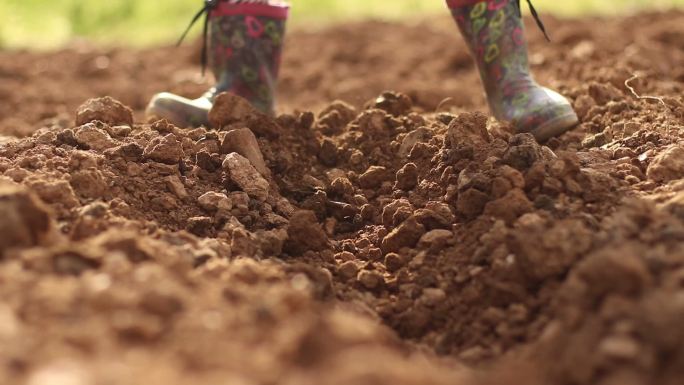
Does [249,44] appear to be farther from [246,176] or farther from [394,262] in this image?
[394,262]

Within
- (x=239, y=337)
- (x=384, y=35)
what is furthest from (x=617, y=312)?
(x=384, y=35)

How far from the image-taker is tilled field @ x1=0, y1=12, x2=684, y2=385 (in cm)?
110

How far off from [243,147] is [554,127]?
0.82 m

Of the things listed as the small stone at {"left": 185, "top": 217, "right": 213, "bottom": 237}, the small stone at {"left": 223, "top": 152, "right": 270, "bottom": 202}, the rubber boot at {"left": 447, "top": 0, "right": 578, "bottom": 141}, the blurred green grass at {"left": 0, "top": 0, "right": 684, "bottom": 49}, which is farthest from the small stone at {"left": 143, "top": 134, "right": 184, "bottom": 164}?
the blurred green grass at {"left": 0, "top": 0, "right": 684, "bottom": 49}

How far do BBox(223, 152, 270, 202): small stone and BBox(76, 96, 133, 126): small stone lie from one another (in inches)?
17.9

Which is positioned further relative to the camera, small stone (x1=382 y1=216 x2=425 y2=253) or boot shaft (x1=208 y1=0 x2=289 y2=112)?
boot shaft (x1=208 y1=0 x2=289 y2=112)

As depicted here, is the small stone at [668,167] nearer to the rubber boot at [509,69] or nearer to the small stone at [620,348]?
the rubber boot at [509,69]

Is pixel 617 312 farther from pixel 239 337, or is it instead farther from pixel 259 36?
pixel 259 36

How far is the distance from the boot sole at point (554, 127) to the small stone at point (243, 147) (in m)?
0.72

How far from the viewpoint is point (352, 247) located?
1.88 metres

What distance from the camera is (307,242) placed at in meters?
1.79

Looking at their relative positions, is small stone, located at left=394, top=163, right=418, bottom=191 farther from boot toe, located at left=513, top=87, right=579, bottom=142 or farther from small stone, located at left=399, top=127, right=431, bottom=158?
boot toe, located at left=513, top=87, right=579, bottom=142

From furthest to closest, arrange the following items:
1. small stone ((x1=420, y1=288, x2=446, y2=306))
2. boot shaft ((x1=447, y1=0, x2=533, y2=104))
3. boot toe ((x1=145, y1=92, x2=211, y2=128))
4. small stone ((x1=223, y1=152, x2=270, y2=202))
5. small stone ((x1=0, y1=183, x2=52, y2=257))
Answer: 1. boot toe ((x1=145, y1=92, x2=211, y2=128))
2. boot shaft ((x1=447, y1=0, x2=533, y2=104))
3. small stone ((x1=223, y1=152, x2=270, y2=202))
4. small stone ((x1=420, y1=288, x2=446, y2=306))
5. small stone ((x1=0, y1=183, x2=52, y2=257))

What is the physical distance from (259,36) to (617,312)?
5.17 ft
